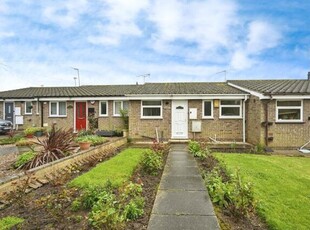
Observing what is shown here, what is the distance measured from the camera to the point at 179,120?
16.5 metres

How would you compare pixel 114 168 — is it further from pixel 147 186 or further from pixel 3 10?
pixel 3 10

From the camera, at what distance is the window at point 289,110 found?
14227mm

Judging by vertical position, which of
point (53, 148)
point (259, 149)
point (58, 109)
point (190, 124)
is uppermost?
point (58, 109)

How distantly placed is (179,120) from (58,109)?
10236mm

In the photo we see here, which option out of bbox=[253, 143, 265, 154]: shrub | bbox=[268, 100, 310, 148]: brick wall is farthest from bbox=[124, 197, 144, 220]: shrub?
bbox=[268, 100, 310, 148]: brick wall

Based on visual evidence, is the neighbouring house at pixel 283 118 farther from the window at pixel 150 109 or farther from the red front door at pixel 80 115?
the red front door at pixel 80 115

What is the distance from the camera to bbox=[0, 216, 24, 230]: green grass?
4082 mm

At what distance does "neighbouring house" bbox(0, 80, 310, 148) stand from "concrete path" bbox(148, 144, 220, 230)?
8.95 metres

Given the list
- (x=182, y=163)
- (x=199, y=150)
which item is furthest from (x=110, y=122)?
(x=182, y=163)

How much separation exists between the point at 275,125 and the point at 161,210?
38.5 ft

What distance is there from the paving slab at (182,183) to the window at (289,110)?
9.80 metres

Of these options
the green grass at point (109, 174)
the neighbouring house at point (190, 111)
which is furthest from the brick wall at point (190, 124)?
the green grass at point (109, 174)

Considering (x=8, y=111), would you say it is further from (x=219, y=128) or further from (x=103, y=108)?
(x=219, y=128)

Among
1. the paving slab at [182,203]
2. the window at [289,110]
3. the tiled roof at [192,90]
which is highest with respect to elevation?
the tiled roof at [192,90]
